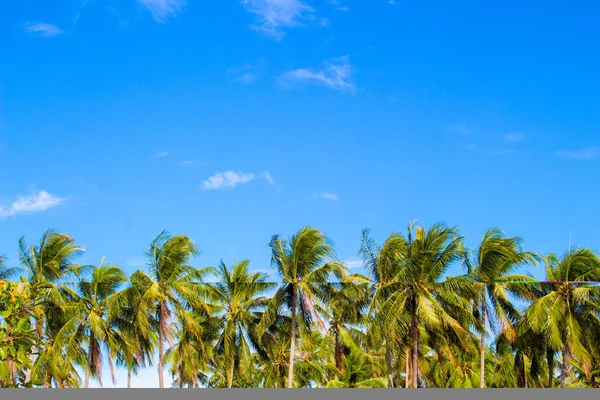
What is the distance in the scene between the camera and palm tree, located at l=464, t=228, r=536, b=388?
24453mm

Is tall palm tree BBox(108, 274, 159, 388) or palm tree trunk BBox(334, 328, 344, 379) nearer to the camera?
tall palm tree BBox(108, 274, 159, 388)

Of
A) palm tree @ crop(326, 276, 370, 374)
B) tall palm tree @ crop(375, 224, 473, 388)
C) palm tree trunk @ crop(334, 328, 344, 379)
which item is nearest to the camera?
tall palm tree @ crop(375, 224, 473, 388)

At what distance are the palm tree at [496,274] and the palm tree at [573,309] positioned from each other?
1.04 metres

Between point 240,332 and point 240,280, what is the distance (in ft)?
7.66

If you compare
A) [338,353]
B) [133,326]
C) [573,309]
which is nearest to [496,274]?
[573,309]

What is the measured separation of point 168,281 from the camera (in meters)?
27.6

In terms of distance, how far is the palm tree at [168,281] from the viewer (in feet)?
90.7

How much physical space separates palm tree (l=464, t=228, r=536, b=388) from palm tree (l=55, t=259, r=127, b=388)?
15151mm

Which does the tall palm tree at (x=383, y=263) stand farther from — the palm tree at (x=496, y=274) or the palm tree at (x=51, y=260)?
the palm tree at (x=51, y=260)

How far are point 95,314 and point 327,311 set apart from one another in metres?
10.1

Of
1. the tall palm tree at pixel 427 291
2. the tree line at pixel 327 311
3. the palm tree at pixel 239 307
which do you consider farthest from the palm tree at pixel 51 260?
the tall palm tree at pixel 427 291

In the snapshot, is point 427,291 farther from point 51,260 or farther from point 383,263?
point 51,260

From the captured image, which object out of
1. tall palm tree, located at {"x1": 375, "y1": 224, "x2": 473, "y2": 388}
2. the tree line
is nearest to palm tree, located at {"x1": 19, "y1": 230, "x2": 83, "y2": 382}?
the tree line

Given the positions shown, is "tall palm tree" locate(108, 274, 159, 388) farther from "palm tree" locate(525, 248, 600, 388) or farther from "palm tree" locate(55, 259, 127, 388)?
"palm tree" locate(525, 248, 600, 388)
